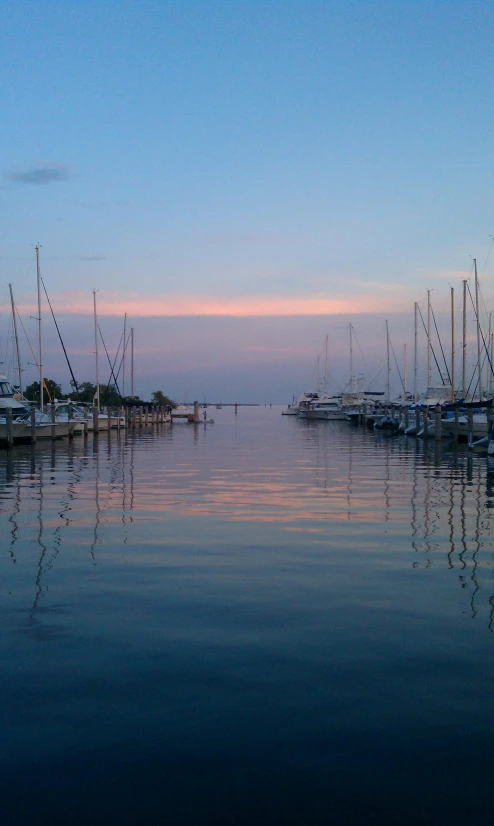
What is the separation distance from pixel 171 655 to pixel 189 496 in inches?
572

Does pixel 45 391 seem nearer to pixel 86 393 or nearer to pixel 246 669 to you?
pixel 86 393

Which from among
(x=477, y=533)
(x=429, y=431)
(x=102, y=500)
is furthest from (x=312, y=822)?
(x=429, y=431)

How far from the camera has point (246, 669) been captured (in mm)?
8156

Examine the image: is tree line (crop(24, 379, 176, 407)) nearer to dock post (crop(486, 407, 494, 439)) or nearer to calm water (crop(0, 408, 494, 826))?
dock post (crop(486, 407, 494, 439))

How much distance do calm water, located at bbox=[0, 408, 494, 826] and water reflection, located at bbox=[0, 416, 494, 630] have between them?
12 cm

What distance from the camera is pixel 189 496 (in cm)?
2312

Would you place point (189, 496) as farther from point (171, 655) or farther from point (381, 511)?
point (171, 655)

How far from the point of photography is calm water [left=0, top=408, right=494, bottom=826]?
572cm

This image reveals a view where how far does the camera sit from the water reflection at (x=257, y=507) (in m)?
13.8

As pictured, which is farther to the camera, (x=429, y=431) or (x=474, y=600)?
(x=429, y=431)

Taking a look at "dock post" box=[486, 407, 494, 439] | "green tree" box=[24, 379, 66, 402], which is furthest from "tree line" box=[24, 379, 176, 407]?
"dock post" box=[486, 407, 494, 439]

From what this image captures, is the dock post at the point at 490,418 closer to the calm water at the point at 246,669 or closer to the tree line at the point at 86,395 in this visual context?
the calm water at the point at 246,669

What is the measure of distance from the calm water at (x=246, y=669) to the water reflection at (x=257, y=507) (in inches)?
4.6

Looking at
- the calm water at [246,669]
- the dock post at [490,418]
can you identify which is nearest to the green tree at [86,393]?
the dock post at [490,418]
